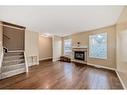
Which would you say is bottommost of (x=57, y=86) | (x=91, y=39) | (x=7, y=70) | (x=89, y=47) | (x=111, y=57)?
(x=57, y=86)

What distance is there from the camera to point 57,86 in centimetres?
333

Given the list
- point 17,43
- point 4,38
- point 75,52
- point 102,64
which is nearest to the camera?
point 4,38

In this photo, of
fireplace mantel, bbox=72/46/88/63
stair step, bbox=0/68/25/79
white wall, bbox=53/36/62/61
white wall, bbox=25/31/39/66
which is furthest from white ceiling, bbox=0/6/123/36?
white wall, bbox=53/36/62/61

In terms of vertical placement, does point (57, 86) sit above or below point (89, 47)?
below

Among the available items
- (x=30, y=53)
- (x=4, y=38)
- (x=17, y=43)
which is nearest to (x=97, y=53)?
(x=30, y=53)

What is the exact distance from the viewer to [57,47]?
953cm

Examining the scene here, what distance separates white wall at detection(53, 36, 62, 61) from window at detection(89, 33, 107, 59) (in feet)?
10.3

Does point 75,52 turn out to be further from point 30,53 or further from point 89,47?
point 30,53

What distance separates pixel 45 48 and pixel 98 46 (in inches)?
189

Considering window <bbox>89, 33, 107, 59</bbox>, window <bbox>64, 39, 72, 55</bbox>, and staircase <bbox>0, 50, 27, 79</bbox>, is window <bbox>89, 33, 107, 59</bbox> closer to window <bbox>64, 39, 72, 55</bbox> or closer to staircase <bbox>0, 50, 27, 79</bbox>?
window <bbox>64, 39, 72, 55</bbox>

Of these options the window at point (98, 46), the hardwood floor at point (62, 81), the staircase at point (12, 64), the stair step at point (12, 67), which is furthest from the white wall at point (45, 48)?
the hardwood floor at point (62, 81)

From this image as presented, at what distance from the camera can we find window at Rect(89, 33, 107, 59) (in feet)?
20.2

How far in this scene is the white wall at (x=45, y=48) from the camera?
9.19 meters

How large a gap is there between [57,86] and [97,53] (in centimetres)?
399
